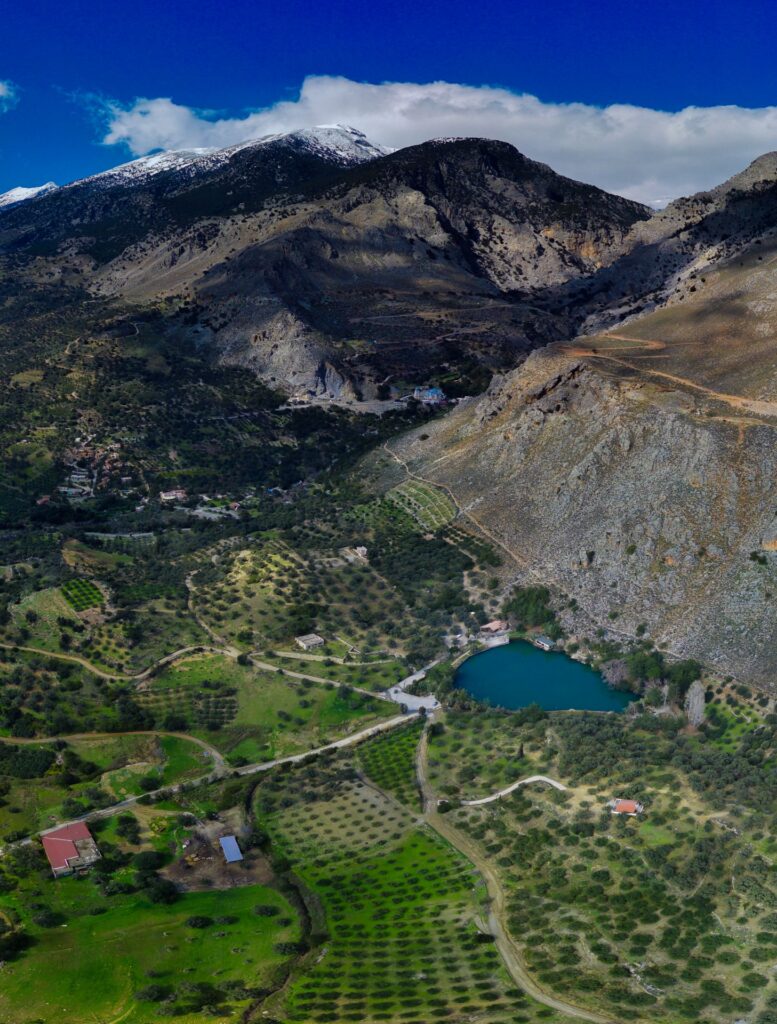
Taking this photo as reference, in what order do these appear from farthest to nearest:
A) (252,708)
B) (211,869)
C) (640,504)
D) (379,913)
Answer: (640,504) < (252,708) < (211,869) < (379,913)

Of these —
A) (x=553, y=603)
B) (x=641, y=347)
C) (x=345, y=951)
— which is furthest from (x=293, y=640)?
(x=641, y=347)

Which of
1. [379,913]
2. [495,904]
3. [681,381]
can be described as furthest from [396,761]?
[681,381]

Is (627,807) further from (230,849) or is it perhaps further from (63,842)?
(63,842)

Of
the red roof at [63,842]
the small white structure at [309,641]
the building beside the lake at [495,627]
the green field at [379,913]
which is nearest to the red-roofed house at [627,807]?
the green field at [379,913]

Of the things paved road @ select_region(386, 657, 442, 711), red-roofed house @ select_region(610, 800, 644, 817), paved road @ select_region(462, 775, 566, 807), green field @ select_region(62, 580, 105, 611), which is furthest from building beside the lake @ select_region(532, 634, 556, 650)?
green field @ select_region(62, 580, 105, 611)

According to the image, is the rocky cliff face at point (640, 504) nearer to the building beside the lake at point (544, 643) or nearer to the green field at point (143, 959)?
the building beside the lake at point (544, 643)

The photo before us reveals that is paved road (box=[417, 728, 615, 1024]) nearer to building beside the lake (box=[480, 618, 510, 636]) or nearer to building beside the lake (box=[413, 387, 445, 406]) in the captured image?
building beside the lake (box=[480, 618, 510, 636])

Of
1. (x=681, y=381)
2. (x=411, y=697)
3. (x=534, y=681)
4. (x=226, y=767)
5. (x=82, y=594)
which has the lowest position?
(x=534, y=681)

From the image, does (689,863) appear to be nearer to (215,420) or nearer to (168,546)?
(168,546)
